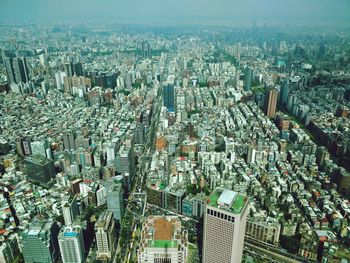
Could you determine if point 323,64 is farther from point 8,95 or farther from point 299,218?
point 8,95

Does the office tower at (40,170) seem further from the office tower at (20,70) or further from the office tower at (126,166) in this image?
the office tower at (20,70)

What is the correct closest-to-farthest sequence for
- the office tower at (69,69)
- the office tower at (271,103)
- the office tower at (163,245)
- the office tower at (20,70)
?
the office tower at (163,245)
the office tower at (271,103)
the office tower at (20,70)
the office tower at (69,69)

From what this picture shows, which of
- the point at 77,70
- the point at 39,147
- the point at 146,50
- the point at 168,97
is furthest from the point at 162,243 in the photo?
the point at 146,50

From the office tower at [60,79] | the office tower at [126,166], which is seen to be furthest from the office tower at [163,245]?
the office tower at [60,79]

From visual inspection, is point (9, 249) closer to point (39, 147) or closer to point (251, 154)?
point (39, 147)

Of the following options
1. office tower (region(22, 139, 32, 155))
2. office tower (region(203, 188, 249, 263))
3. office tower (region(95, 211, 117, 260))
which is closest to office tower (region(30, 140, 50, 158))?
office tower (region(22, 139, 32, 155))

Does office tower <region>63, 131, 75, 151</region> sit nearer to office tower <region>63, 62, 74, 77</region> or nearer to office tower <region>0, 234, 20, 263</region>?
office tower <region>0, 234, 20, 263</region>

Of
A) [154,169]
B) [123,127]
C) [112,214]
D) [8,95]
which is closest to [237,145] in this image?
[154,169]
